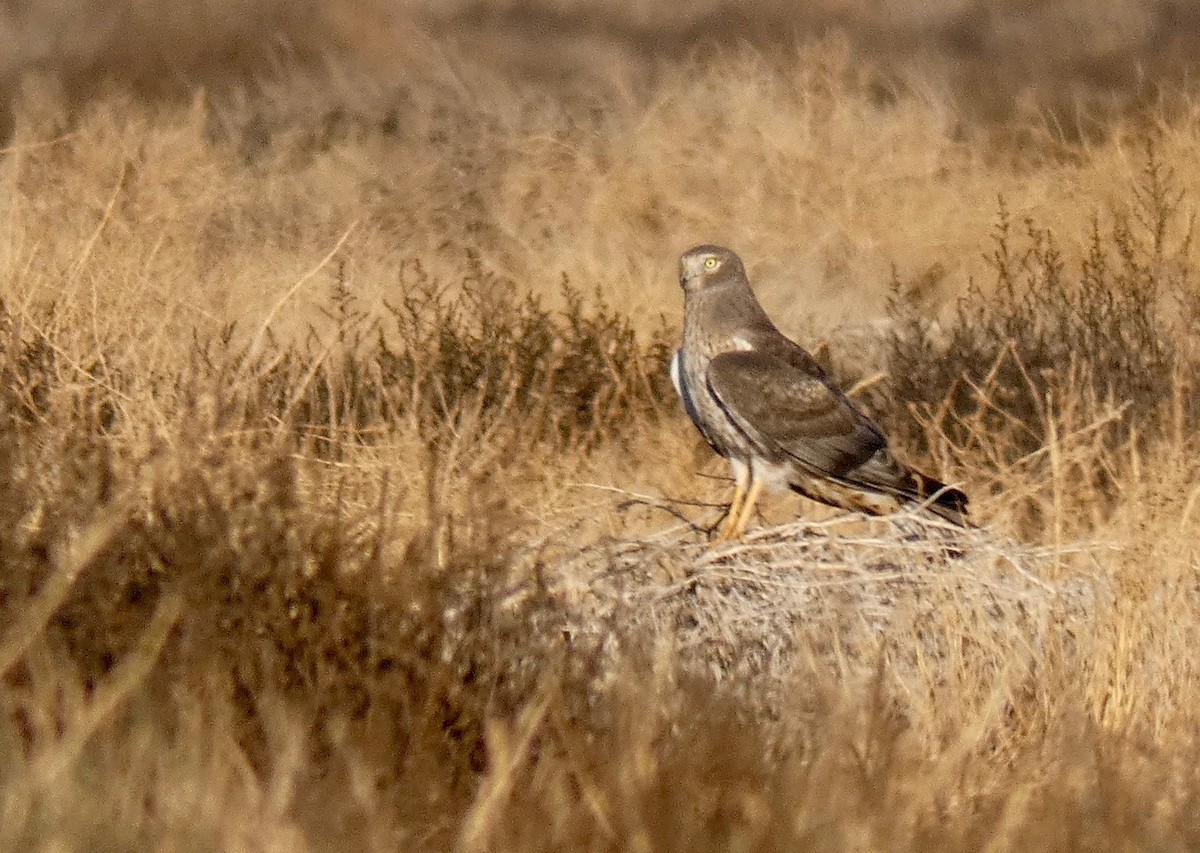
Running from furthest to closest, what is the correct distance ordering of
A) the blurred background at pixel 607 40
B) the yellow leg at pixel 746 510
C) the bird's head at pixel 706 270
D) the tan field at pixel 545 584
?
the blurred background at pixel 607 40
the bird's head at pixel 706 270
the yellow leg at pixel 746 510
the tan field at pixel 545 584

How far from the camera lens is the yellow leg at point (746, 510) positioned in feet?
21.8

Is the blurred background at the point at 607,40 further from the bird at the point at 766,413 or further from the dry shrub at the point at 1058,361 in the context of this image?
the bird at the point at 766,413

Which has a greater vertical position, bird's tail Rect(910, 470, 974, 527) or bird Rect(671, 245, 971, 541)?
bird Rect(671, 245, 971, 541)

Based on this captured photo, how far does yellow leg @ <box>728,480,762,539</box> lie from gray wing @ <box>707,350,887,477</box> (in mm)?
135

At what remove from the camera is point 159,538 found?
16.4 ft

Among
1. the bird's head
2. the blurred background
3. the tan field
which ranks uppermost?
the blurred background

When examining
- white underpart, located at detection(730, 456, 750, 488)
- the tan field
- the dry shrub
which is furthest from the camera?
the dry shrub

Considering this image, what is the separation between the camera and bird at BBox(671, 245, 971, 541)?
23.2 ft

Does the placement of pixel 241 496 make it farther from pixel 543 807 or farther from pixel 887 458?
pixel 887 458

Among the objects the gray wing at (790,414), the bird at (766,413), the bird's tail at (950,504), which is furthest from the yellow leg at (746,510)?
the bird's tail at (950,504)

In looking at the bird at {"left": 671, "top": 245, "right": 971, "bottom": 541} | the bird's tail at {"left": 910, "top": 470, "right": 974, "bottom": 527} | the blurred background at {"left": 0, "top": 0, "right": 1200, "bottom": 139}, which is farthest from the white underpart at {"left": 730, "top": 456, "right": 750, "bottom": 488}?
the blurred background at {"left": 0, "top": 0, "right": 1200, "bottom": 139}

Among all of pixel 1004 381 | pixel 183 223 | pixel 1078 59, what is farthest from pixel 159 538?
pixel 1078 59

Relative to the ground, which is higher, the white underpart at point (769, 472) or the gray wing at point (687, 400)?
the gray wing at point (687, 400)

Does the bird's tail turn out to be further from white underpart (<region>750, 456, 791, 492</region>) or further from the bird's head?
the bird's head
